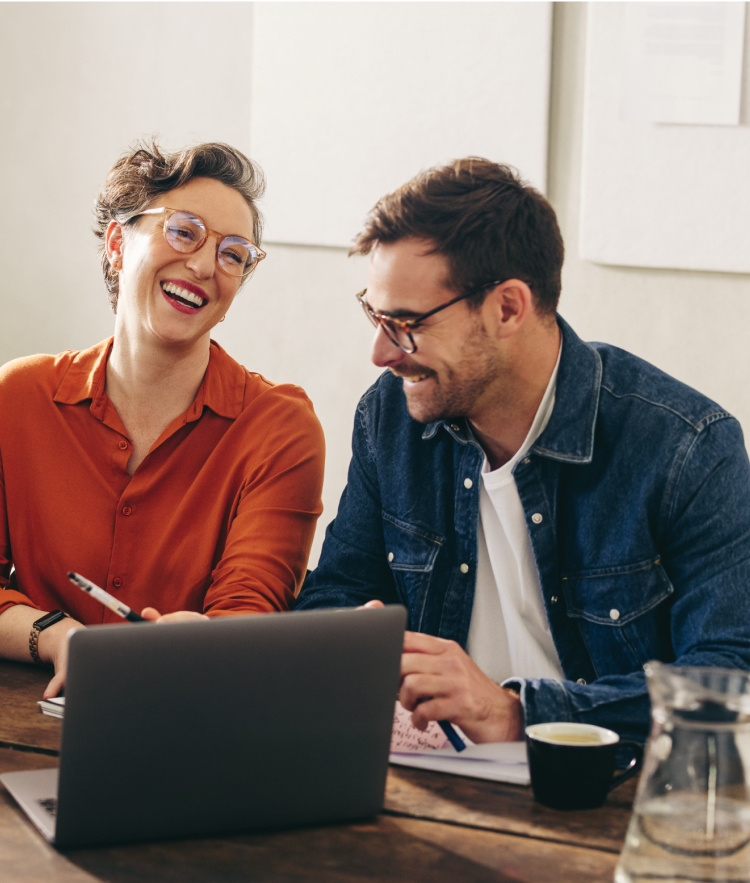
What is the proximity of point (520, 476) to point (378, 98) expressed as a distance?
170cm

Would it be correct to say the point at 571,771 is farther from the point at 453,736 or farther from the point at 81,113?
the point at 81,113

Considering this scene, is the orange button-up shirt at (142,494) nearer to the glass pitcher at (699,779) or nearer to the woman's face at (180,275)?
the woman's face at (180,275)

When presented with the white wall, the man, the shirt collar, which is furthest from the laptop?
the white wall

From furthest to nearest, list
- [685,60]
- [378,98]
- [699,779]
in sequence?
[378,98], [685,60], [699,779]

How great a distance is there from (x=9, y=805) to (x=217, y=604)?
61cm

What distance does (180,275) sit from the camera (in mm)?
1797

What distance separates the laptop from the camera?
861 mm

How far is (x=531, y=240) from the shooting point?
1.56 meters

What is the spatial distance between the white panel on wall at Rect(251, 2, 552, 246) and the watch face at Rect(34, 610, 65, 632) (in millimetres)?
1693

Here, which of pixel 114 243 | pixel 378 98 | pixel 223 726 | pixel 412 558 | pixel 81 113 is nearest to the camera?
pixel 223 726

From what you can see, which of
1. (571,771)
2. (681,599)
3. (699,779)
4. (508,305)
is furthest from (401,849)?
(508,305)

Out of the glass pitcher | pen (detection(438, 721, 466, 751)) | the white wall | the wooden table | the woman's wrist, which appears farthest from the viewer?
the white wall

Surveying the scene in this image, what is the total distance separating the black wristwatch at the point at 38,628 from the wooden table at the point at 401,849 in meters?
0.46

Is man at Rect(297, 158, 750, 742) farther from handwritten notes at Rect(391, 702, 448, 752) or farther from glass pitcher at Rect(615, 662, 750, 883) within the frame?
glass pitcher at Rect(615, 662, 750, 883)
